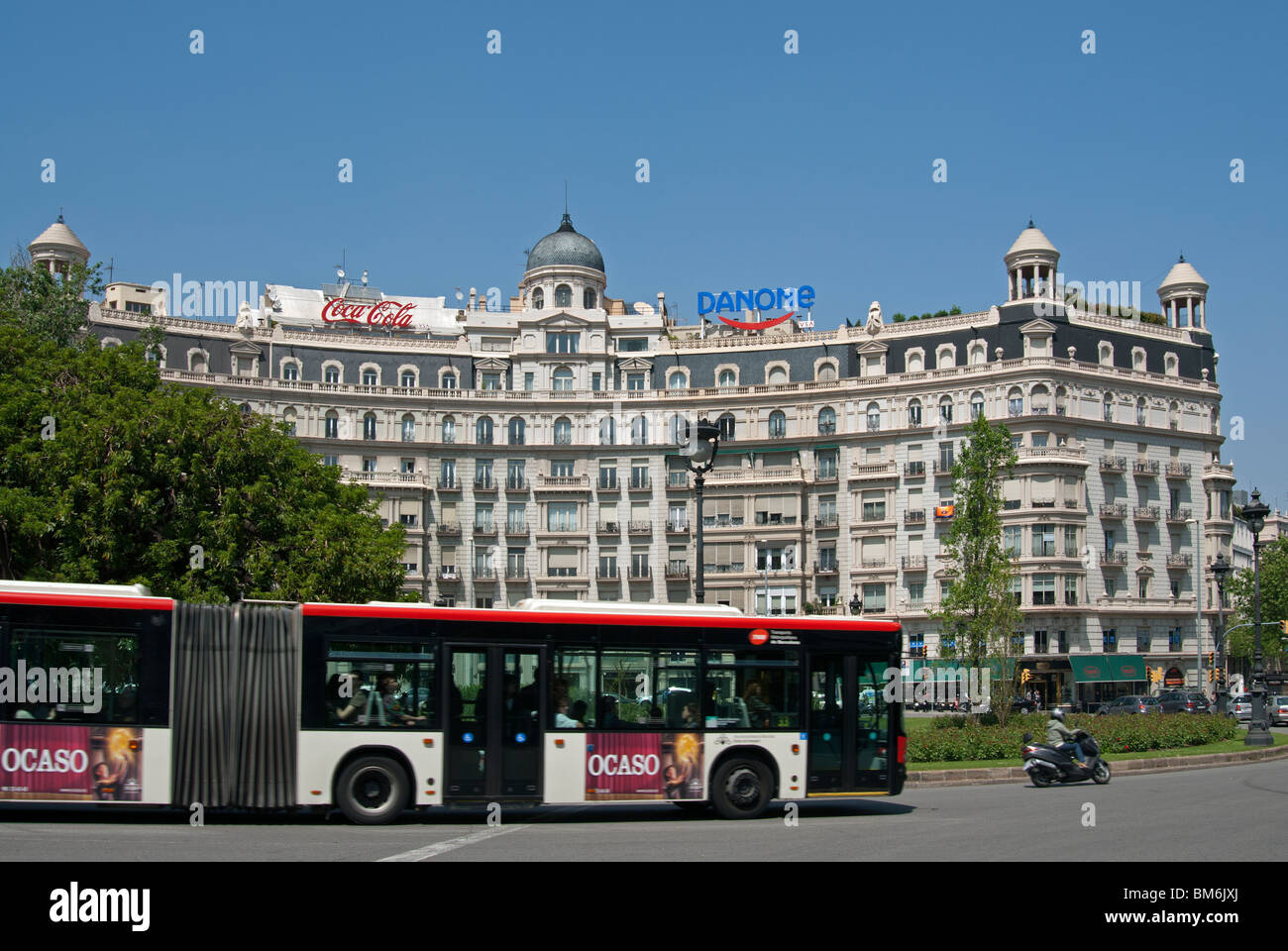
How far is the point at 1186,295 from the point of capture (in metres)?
79.6

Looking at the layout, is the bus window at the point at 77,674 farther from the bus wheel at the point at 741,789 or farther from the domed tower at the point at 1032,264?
the domed tower at the point at 1032,264

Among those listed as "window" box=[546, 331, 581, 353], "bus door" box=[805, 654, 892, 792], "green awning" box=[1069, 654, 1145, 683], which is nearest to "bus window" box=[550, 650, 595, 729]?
"bus door" box=[805, 654, 892, 792]

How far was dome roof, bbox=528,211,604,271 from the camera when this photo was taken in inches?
3027

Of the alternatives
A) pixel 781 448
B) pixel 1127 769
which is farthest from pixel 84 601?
pixel 781 448

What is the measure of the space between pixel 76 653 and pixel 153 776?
194 centimetres

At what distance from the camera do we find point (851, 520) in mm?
72250

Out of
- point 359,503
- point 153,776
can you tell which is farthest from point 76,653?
point 359,503

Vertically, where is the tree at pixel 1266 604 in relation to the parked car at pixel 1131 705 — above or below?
above

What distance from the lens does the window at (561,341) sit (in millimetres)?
76000

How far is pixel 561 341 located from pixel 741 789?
58658 millimetres

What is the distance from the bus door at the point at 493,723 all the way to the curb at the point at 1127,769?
266 inches

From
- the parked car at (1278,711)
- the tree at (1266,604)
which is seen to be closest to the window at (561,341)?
the parked car at (1278,711)

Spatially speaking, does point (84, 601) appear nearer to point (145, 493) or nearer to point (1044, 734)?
point (145, 493)
